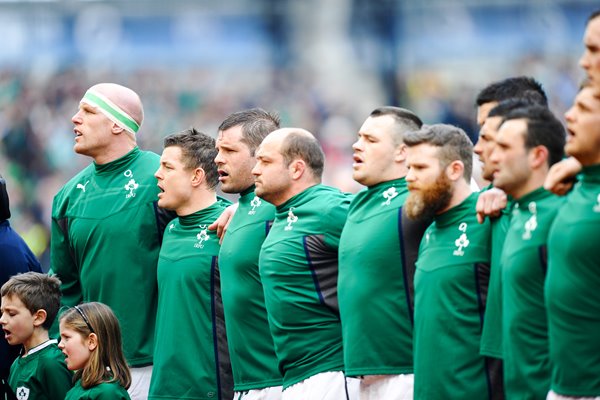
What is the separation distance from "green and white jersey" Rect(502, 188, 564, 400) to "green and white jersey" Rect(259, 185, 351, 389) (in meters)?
1.46

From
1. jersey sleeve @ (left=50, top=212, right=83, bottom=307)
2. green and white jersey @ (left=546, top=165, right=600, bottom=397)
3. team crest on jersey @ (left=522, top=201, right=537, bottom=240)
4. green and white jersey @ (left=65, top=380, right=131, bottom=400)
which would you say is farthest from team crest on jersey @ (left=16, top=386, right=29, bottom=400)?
green and white jersey @ (left=546, top=165, right=600, bottom=397)

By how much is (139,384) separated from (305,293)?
4.90 feet

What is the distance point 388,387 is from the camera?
6.56 meters

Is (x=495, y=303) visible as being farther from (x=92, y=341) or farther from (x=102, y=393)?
(x=92, y=341)

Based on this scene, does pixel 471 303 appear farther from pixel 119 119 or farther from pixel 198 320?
pixel 119 119

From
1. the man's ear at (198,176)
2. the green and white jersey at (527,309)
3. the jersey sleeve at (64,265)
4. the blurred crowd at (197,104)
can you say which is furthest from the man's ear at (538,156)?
the blurred crowd at (197,104)

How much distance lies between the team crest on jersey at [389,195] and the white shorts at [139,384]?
206cm

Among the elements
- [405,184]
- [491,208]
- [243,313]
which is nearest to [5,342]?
[243,313]

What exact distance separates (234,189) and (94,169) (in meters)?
1.20

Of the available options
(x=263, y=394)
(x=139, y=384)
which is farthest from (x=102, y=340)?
(x=263, y=394)

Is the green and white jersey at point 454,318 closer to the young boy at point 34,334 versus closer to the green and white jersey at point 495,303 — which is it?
the green and white jersey at point 495,303

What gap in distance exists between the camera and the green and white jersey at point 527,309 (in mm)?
5570

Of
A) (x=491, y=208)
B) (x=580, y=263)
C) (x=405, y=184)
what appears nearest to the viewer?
(x=580, y=263)

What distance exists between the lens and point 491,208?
5992mm
